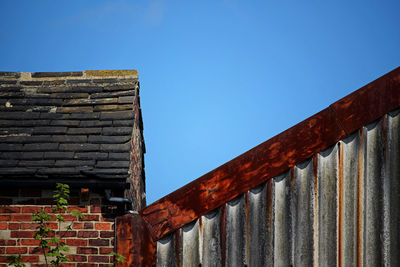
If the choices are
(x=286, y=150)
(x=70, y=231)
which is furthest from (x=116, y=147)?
(x=286, y=150)

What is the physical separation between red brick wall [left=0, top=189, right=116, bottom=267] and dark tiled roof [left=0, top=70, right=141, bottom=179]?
1.01 feet

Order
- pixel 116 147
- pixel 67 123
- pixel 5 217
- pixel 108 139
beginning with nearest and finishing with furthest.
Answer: pixel 5 217 → pixel 116 147 → pixel 108 139 → pixel 67 123

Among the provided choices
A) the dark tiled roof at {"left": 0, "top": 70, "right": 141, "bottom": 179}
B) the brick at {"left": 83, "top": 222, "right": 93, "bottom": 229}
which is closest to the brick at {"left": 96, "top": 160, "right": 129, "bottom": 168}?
the dark tiled roof at {"left": 0, "top": 70, "right": 141, "bottom": 179}

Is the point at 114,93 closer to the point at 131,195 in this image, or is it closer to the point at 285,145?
the point at 131,195

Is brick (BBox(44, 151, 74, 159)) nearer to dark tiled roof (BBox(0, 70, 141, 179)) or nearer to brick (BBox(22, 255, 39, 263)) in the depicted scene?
dark tiled roof (BBox(0, 70, 141, 179))

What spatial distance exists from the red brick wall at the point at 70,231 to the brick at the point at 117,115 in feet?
4.37

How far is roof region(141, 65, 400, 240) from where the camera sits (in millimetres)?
2711

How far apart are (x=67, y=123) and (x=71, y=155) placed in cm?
74

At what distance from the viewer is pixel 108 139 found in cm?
580

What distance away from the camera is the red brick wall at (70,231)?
5016 millimetres

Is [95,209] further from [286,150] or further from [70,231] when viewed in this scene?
[286,150]

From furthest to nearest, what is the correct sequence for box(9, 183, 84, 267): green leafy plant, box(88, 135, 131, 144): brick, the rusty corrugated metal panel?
box(88, 135, 131, 144): brick < box(9, 183, 84, 267): green leafy plant < the rusty corrugated metal panel

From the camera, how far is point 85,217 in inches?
202

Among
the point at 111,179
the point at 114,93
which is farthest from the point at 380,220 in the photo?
the point at 114,93
